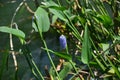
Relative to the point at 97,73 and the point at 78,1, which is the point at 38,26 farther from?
the point at 78,1

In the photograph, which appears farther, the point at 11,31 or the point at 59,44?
the point at 59,44

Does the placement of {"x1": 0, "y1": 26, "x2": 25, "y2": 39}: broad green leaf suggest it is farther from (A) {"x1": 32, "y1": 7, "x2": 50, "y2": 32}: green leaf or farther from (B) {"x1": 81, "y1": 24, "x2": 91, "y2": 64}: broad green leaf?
(B) {"x1": 81, "y1": 24, "x2": 91, "y2": 64}: broad green leaf

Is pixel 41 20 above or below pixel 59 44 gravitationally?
above

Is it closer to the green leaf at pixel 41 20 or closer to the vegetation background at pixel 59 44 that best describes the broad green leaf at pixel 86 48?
the vegetation background at pixel 59 44

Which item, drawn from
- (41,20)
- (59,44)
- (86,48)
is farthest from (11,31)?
(59,44)

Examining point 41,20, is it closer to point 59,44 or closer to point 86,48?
point 86,48

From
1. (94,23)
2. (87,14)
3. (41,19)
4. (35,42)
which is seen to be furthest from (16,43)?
(41,19)

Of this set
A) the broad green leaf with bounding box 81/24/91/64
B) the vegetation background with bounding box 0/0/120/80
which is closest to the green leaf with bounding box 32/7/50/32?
the vegetation background with bounding box 0/0/120/80

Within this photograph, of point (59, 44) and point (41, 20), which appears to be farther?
point (59, 44)

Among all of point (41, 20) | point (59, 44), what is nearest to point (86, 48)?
point (41, 20)

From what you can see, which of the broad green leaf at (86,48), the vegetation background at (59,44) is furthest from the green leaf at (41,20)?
the broad green leaf at (86,48)

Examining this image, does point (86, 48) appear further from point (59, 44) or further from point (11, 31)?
point (59, 44)

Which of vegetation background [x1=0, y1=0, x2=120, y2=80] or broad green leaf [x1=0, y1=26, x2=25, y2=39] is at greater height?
broad green leaf [x1=0, y1=26, x2=25, y2=39]
